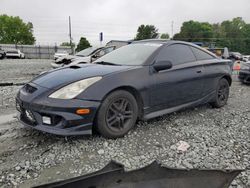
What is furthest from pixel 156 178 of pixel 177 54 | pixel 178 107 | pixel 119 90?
pixel 177 54

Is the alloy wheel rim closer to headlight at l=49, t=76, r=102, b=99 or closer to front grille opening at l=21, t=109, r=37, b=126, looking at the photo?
headlight at l=49, t=76, r=102, b=99

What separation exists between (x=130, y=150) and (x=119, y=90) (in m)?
0.80

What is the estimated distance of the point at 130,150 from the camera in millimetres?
2926

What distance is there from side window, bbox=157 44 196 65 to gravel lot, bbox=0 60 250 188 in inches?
40.2

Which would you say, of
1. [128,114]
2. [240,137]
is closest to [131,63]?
[128,114]

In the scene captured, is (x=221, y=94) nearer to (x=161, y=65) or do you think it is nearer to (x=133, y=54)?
(x=161, y=65)

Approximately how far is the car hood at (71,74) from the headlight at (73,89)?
0.07 metres

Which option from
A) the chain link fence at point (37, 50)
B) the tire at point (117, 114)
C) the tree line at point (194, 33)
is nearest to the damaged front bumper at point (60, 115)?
the tire at point (117, 114)

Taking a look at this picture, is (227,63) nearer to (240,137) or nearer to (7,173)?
(240,137)

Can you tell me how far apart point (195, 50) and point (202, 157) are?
231 cm

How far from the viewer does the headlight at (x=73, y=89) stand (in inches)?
112

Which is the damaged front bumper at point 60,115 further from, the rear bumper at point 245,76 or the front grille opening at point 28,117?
the rear bumper at point 245,76

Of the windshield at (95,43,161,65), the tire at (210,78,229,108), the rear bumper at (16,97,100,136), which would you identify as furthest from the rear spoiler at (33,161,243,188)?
the tire at (210,78,229,108)

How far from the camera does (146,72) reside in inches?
135
